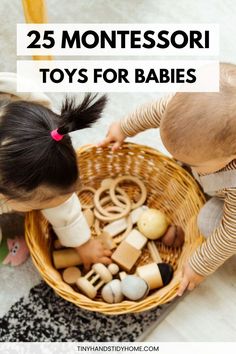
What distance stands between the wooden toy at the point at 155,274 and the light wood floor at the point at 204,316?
7 cm

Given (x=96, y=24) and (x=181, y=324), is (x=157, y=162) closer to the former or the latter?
(x=181, y=324)

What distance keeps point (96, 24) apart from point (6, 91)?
564 mm

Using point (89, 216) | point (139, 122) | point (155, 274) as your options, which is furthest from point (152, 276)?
point (139, 122)

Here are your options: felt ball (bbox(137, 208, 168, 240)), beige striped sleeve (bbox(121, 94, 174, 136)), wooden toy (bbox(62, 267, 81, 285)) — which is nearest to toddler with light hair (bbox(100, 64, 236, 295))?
beige striped sleeve (bbox(121, 94, 174, 136))

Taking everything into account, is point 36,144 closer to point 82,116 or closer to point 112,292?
point 82,116

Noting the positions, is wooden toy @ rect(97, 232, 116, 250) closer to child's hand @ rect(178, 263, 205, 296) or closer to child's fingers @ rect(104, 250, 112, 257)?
child's fingers @ rect(104, 250, 112, 257)

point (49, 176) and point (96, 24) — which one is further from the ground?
point (96, 24)

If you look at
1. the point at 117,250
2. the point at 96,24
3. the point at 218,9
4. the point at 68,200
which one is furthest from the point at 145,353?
the point at 218,9

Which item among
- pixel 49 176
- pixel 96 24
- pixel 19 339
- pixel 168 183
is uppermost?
pixel 96 24

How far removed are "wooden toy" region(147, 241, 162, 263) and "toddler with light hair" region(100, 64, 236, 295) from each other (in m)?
0.11

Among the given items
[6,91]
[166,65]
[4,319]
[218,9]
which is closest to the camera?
[6,91]

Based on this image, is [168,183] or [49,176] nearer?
[49,176]

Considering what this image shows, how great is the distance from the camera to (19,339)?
1.05m

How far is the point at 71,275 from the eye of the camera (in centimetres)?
106
